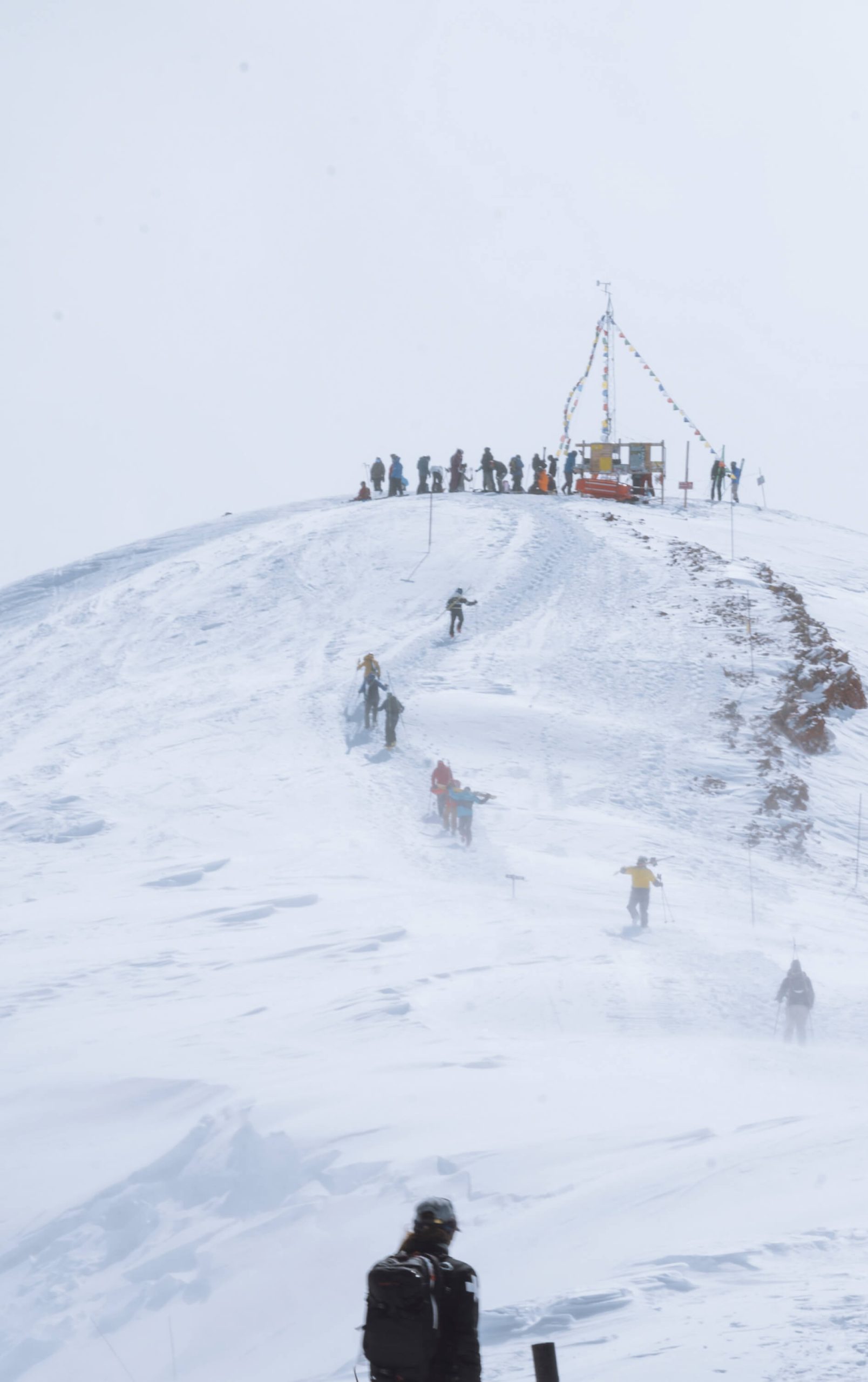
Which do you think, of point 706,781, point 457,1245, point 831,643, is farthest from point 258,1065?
point 831,643

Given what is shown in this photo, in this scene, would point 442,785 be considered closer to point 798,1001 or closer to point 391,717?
point 391,717

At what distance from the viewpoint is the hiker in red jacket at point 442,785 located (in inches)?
682

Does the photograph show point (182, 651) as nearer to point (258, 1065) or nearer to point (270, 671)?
point (270, 671)

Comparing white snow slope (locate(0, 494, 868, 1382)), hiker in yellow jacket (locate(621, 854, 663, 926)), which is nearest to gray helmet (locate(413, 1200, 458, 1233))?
white snow slope (locate(0, 494, 868, 1382))

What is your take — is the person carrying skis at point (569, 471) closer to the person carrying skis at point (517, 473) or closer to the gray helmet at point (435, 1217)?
the person carrying skis at point (517, 473)

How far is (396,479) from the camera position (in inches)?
1538

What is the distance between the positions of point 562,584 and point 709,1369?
25032 millimetres

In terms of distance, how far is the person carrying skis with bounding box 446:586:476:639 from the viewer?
25.9 meters

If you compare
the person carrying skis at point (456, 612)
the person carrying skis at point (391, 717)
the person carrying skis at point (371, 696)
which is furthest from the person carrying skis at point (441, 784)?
the person carrying skis at point (456, 612)

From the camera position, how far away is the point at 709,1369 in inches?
193

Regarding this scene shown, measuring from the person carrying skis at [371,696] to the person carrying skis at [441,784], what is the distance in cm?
371

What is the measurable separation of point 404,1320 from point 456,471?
120 ft

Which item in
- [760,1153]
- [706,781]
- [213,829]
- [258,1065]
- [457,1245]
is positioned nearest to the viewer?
[457,1245]

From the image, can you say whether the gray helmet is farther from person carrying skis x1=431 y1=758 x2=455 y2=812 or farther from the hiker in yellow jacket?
person carrying skis x1=431 y1=758 x2=455 y2=812
